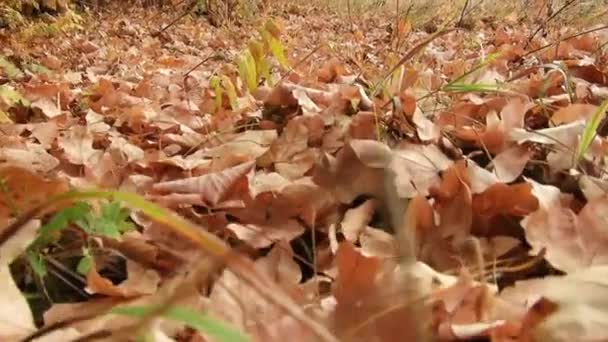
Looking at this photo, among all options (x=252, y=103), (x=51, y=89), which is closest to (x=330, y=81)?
(x=252, y=103)

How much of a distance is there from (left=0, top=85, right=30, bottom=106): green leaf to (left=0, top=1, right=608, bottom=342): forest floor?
109 mm

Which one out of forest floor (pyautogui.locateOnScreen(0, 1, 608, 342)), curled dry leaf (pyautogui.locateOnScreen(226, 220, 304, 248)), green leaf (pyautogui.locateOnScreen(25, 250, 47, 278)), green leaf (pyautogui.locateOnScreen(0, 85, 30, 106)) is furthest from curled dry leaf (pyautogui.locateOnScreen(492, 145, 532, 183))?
green leaf (pyautogui.locateOnScreen(0, 85, 30, 106))

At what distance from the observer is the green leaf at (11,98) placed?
5.79ft

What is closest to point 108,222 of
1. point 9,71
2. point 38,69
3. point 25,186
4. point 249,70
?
point 25,186

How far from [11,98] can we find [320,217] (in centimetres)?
123

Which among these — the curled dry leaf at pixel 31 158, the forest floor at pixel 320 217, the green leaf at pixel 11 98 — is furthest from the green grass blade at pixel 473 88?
the green leaf at pixel 11 98

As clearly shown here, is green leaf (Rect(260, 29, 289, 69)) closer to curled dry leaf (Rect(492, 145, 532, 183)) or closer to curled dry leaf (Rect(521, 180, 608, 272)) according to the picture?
curled dry leaf (Rect(492, 145, 532, 183))

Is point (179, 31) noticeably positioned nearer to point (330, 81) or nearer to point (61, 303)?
point (330, 81)

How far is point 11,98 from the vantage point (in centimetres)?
182

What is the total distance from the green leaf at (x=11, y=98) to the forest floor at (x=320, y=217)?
0.36 feet

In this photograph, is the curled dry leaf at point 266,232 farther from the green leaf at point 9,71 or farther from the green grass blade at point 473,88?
the green leaf at point 9,71

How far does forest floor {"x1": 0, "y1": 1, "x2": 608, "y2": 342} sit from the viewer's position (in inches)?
21.5

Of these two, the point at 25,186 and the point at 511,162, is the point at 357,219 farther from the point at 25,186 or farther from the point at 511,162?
the point at 25,186

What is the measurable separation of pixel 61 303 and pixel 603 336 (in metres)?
0.57
